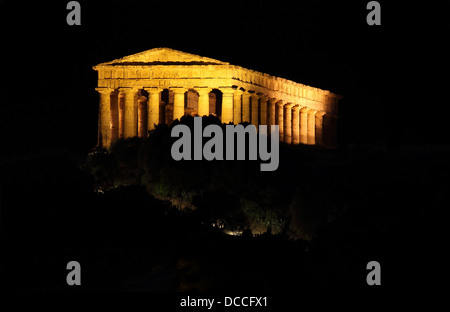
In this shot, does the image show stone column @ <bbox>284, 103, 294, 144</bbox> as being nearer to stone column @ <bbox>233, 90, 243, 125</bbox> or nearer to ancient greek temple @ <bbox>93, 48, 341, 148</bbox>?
ancient greek temple @ <bbox>93, 48, 341, 148</bbox>

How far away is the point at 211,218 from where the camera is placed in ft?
179

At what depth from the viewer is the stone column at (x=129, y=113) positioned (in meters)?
71.4

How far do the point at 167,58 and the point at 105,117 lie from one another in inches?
219

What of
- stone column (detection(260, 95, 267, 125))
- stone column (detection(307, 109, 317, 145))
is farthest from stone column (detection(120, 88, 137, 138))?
stone column (detection(307, 109, 317, 145))

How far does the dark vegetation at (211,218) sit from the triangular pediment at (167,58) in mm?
7306

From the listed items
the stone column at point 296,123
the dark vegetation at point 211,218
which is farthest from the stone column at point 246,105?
the stone column at point 296,123

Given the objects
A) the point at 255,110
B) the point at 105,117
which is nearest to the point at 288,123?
the point at 255,110

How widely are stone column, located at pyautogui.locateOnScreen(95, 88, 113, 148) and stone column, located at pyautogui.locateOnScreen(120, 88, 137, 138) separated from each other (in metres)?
1.01

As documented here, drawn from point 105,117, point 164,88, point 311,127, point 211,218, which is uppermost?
point 164,88

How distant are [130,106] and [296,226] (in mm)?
20325

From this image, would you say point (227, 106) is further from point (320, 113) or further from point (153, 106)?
point (320, 113)

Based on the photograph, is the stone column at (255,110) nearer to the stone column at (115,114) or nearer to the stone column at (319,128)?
the stone column at (115,114)
